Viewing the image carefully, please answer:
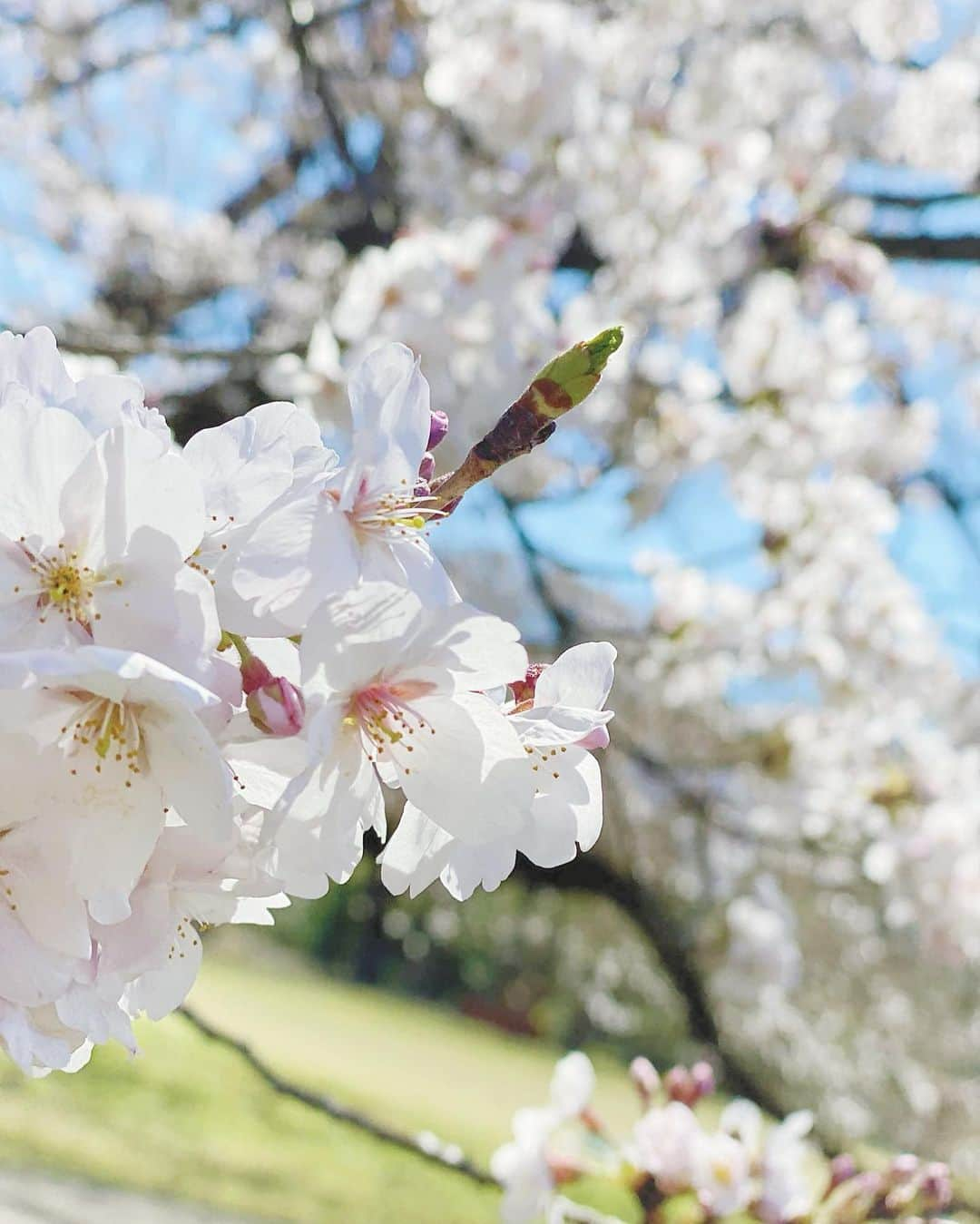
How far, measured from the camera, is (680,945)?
2.58m

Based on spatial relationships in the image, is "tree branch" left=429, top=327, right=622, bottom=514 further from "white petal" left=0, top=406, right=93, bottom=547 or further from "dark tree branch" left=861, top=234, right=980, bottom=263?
"dark tree branch" left=861, top=234, right=980, bottom=263

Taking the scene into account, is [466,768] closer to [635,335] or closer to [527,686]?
[527,686]

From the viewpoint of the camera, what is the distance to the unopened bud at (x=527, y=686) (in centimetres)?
43

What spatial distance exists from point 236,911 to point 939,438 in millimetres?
4116

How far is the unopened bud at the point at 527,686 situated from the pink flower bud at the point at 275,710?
0.11m

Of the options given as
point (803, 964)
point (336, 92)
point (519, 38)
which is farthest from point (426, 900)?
point (519, 38)

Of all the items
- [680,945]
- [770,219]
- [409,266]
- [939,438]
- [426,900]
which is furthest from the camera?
[426,900]

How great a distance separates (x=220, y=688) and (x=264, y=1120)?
4.67 metres

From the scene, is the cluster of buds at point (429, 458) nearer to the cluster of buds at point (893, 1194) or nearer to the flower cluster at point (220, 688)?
the flower cluster at point (220, 688)

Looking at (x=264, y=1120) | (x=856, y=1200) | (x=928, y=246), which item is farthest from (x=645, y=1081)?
(x=264, y=1120)

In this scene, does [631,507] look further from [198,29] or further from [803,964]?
[803,964]

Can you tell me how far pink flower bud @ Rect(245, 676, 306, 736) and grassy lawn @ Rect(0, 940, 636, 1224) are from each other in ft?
3.40

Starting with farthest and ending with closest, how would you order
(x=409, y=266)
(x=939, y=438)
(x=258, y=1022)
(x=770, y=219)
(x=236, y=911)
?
(x=258, y=1022)
(x=939, y=438)
(x=770, y=219)
(x=409, y=266)
(x=236, y=911)

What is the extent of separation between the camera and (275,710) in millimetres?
344
